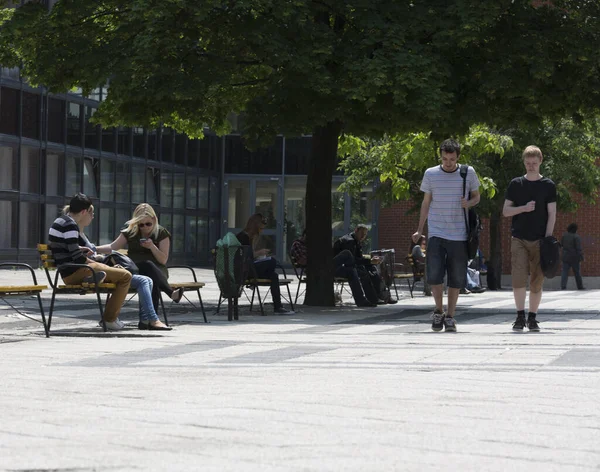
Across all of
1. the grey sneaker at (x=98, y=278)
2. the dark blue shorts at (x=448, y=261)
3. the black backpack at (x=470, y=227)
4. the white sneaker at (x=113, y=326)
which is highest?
the black backpack at (x=470, y=227)

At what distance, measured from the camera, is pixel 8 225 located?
33.6 metres

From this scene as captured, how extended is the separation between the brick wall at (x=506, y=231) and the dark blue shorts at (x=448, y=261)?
92.4ft

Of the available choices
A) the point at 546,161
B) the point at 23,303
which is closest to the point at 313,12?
the point at 23,303

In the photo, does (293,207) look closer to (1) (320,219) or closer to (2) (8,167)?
(2) (8,167)

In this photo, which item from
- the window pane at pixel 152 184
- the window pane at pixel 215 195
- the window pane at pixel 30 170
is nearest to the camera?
the window pane at pixel 30 170

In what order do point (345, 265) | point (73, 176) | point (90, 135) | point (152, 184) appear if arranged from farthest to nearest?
point (152, 184) < point (90, 135) < point (73, 176) < point (345, 265)

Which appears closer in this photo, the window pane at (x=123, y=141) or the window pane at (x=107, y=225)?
the window pane at (x=107, y=225)

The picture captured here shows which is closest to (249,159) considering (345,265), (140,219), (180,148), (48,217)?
(180,148)

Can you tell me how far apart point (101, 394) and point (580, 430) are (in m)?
2.71

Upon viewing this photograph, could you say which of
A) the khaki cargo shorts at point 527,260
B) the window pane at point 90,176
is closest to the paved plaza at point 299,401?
the khaki cargo shorts at point 527,260

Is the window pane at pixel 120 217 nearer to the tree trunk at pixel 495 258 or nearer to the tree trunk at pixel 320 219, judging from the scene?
the tree trunk at pixel 495 258

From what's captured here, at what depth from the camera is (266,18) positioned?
1650cm

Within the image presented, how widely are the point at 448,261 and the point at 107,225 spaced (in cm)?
2701

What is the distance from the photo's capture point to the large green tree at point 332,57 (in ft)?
52.1
